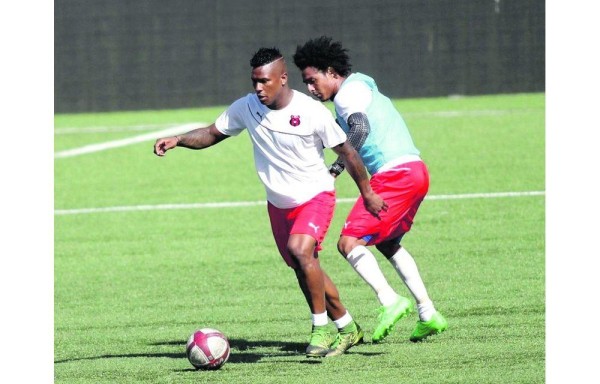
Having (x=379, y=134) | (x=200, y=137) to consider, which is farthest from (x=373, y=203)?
(x=200, y=137)

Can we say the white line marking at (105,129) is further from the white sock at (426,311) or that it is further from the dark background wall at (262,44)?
the white sock at (426,311)

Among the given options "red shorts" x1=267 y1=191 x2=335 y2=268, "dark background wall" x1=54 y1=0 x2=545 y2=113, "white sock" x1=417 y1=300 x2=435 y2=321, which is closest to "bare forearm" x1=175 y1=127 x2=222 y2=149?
"red shorts" x1=267 y1=191 x2=335 y2=268

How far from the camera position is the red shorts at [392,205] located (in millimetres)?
8375

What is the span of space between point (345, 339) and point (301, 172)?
3.65ft

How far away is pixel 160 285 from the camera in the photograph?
36.3 ft

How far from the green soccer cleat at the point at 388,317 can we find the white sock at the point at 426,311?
0.65 feet

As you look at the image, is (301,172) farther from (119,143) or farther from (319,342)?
(119,143)

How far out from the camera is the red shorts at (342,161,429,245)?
838 centimetres

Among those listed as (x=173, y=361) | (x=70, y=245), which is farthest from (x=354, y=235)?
(x=70, y=245)

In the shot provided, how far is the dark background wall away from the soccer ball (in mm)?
20232

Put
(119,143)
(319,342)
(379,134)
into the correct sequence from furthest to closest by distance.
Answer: (119,143) < (379,134) < (319,342)

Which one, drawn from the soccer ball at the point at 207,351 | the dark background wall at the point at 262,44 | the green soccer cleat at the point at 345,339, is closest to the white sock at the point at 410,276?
the green soccer cleat at the point at 345,339

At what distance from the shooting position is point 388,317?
8117 millimetres

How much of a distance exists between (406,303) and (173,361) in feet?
5.09
